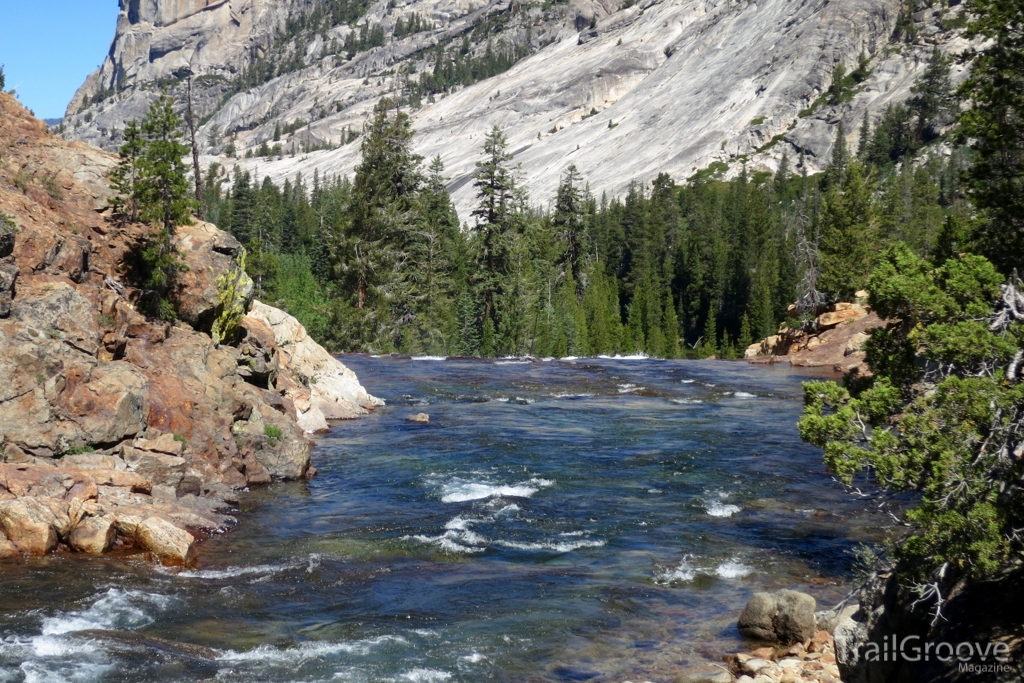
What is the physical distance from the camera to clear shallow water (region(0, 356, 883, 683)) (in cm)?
1290

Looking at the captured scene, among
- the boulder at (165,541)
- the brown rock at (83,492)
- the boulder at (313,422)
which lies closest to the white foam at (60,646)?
the boulder at (165,541)

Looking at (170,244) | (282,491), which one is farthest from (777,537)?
(170,244)

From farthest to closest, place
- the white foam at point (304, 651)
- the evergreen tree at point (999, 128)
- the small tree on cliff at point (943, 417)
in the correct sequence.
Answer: the evergreen tree at point (999, 128) → the white foam at point (304, 651) → the small tree on cliff at point (943, 417)

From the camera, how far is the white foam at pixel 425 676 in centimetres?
1241

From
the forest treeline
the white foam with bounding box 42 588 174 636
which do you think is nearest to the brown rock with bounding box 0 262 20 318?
the white foam with bounding box 42 588 174 636

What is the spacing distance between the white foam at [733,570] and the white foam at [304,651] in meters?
6.66

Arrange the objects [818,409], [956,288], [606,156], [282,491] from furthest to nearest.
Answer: [606,156]
[282,491]
[818,409]
[956,288]

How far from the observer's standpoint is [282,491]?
22.2m

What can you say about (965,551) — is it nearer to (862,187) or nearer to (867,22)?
(862,187)

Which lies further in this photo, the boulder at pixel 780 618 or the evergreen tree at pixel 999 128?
the evergreen tree at pixel 999 128

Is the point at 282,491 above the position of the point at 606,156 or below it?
below

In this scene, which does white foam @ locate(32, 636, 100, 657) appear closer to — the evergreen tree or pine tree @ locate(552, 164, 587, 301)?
the evergreen tree

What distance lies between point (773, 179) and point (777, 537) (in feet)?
450

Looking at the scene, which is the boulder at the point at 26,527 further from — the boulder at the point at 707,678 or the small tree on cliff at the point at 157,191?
the boulder at the point at 707,678
